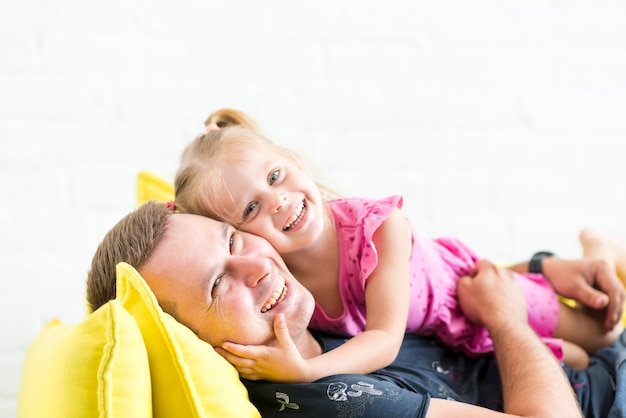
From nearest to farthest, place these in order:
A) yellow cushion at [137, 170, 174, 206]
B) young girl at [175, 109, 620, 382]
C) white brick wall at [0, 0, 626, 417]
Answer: young girl at [175, 109, 620, 382]
yellow cushion at [137, 170, 174, 206]
white brick wall at [0, 0, 626, 417]

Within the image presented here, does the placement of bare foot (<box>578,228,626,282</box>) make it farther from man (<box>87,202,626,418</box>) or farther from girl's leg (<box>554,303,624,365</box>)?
man (<box>87,202,626,418</box>)

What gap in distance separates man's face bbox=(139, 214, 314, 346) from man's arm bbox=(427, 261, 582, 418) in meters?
0.29

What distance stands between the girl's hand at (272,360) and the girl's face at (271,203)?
0.27m

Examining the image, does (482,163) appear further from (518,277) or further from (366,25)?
(518,277)

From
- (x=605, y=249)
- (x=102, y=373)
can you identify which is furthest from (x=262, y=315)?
(x=605, y=249)

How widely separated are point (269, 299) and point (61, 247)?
1277 mm

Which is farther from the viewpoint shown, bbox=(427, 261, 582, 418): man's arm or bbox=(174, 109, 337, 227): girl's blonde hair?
bbox=(174, 109, 337, 227): girl's blonde hair

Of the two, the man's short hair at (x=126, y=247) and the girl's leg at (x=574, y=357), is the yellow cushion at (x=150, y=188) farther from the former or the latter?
the girl's leg at (x=574, y=357)

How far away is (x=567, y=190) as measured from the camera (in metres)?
2.65

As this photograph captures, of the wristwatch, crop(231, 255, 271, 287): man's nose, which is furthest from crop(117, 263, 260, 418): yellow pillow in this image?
the wristwatch

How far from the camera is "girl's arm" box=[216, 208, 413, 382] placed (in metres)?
1.22

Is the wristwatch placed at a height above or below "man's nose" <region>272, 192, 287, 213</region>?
below

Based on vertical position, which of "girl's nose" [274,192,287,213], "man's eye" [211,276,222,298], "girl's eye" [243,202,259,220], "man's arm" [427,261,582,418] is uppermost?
"girl's nose" [274,192,287,213]

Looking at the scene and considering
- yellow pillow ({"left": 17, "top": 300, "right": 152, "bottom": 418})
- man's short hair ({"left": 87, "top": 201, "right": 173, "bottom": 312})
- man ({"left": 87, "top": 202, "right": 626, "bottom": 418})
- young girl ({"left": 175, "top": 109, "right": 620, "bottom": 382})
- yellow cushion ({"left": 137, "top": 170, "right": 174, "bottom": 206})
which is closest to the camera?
yellow pillow ({"left": 17, "top": 300, "right": 152, "bottom": 418})
